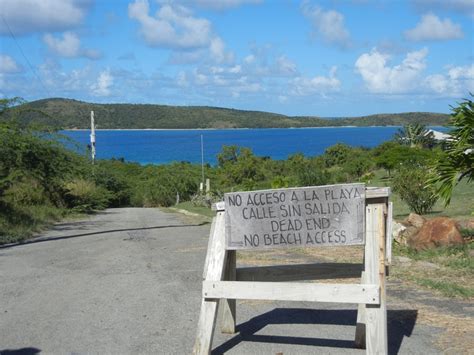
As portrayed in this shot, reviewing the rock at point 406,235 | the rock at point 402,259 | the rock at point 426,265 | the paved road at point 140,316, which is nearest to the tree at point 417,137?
the rock at point 406,235

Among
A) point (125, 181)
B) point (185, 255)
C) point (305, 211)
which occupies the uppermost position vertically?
point (305, 211)

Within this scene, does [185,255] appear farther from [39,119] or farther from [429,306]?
[39,119]

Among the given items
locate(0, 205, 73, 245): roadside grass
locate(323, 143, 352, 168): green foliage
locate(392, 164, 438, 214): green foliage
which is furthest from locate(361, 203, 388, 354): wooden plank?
locate(323, 143, 352, 168): green foliage

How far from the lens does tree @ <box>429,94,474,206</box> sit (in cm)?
999

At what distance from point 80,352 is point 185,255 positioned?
18.4ft

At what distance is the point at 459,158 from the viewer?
10070mm

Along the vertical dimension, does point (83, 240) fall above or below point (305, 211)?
below

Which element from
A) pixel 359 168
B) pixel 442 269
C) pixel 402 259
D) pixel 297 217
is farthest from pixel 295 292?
pixel 359 168

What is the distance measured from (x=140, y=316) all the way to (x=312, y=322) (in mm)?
1709

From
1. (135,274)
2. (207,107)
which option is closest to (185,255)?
(135,274)

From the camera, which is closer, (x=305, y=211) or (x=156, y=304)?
(x=305, y=211)

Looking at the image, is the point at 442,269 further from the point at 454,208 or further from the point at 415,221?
the point at 454,208

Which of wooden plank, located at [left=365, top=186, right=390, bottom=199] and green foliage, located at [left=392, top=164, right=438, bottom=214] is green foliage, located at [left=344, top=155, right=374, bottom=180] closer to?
green foliage, located at [left=392, top=164, right=438, bottom=214]

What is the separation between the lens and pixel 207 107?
193 meters
